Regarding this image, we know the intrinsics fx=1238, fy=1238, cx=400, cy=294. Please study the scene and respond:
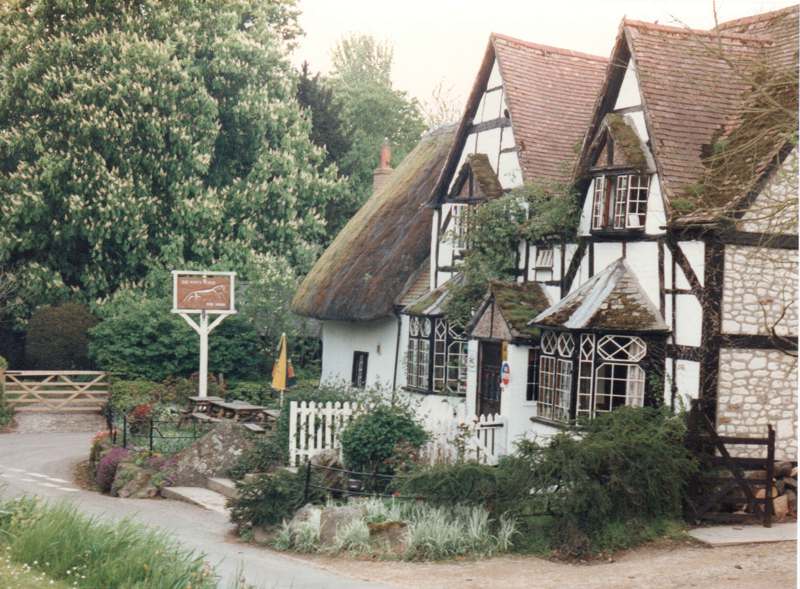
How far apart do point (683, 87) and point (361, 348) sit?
1215 centimetres

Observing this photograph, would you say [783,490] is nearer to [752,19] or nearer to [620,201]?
[620,201]

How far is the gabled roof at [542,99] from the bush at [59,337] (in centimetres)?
1387

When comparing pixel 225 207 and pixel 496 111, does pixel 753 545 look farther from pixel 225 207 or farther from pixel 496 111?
pixel 225 207

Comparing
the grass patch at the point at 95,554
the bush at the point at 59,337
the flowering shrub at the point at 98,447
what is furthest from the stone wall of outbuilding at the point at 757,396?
the bush at the point at 59,337

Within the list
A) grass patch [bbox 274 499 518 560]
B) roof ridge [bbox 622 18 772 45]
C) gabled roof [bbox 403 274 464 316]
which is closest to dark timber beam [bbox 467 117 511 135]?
gabled roof [bbox 403 274 464 316]

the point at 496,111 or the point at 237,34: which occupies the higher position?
the point at 237,34

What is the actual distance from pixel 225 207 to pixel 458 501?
77.4ft

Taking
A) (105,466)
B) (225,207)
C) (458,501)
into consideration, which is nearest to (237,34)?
(225,207)

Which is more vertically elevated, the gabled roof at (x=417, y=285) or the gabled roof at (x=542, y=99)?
the gabled roof at (x=542, y=99)

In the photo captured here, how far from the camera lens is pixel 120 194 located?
3572 centimetres

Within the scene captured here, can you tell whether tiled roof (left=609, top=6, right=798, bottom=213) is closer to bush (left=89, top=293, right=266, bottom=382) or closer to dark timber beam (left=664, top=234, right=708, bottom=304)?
dark timber beam (left=664, top=234, right=708, bottom=304)

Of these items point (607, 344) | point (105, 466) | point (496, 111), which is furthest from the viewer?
point (496, 111)

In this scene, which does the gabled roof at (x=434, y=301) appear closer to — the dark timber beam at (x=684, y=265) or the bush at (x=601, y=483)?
the dark timber beam at (x=684, y=265)

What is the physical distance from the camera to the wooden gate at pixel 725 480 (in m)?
17.2
